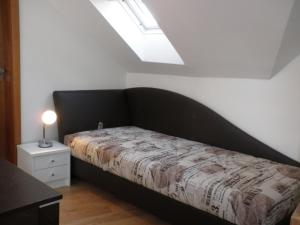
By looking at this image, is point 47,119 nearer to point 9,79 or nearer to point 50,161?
point 50,161

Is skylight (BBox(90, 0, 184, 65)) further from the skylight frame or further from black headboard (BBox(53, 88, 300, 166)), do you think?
black headboard (BBox(53, 88, 300, 166))

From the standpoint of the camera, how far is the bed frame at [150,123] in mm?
2284

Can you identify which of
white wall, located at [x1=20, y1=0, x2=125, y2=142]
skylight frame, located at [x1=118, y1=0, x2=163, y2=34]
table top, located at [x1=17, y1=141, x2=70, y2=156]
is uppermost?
skylight frame, located at [x1=118, y1=0, x2=163, y2=34]

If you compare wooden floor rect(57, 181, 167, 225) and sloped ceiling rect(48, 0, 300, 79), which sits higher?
sloped ceiling rect(48, 0, 300, 79)

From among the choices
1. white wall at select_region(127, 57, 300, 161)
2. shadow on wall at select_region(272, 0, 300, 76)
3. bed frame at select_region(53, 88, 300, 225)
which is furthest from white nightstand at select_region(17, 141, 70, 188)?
shadow on wall at select_region(272, 0, 300, 76)

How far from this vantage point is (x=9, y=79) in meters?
3.04

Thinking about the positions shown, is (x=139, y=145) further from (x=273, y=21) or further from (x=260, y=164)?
(x=273, y=21)

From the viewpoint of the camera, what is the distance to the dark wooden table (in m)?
1.25

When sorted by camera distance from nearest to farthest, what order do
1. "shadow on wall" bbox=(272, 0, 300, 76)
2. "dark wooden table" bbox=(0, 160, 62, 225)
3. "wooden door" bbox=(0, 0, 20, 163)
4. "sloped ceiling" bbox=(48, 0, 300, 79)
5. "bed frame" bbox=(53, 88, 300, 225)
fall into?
"dark wooden table" bbox=(0, 160, 62, 225) < "shadow on wall" bbox=(272, 0, 300, 76) < "sloped ceiling" bbox=(48, 0, 300, 79) < "bed frame" bbox=(53, 88, 300, 225) < "wooden door" bbox=(0, 0, 20, 163)

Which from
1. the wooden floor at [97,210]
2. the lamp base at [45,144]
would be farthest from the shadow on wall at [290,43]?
the lamp base at [45,144]

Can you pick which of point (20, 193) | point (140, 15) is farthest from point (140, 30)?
point (20, 193)

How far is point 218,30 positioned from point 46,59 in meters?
1.72

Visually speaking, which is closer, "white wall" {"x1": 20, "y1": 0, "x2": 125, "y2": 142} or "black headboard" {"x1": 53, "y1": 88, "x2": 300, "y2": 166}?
"black headboard" {"x1": 53, "y1": 88, "x2": 300, "y2": 166}

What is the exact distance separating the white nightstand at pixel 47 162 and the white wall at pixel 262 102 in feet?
4.42
